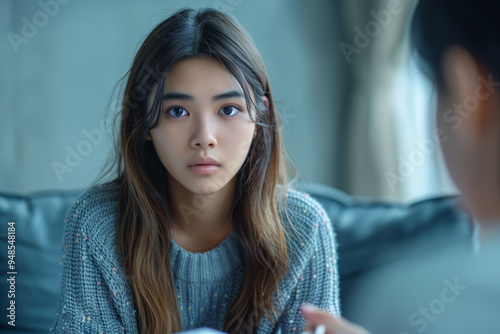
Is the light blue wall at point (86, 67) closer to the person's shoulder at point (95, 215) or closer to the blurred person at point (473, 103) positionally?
the person's shoulder at point (95, 215)

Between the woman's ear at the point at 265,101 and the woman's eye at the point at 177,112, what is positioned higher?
the woman's ear at the point at 265,101

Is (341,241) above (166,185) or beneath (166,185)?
beneath

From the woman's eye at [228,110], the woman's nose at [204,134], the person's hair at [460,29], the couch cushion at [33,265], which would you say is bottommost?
the couch cushion at [33,265]

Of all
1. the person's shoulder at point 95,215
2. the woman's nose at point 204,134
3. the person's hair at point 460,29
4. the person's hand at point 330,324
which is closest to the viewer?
the person's hair at point 460,29

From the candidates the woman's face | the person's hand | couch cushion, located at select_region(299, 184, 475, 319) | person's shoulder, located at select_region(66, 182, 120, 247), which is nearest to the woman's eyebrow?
the woman's face

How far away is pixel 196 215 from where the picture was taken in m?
1.04

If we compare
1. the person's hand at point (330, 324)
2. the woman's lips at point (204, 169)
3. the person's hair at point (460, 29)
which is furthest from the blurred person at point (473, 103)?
the woman's lips at point (204, 169)

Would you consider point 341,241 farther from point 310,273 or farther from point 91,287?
point 91,287

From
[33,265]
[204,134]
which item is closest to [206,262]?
[204,134]

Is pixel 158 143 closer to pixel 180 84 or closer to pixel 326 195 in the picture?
pixel 180 84

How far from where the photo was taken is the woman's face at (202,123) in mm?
877

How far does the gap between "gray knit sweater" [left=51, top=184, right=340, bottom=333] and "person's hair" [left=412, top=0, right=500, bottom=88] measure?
22.3 inches

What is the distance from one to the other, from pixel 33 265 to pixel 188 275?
→ 0.47 meters

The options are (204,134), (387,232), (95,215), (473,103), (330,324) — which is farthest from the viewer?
(387,232)
